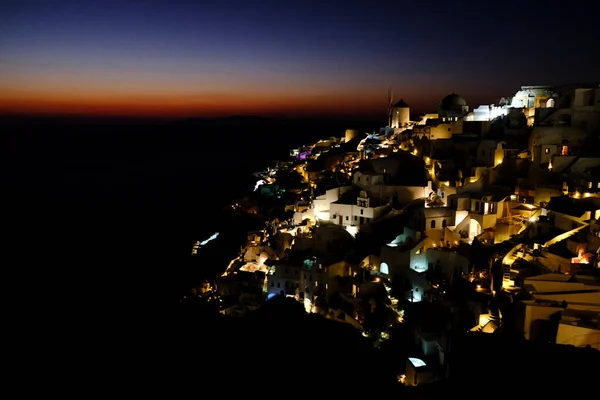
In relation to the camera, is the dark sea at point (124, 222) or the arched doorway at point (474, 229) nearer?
the arched doorway at point (474, 229)

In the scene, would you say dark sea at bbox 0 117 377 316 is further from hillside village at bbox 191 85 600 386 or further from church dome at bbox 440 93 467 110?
church dome at bbox 440 93 467 110

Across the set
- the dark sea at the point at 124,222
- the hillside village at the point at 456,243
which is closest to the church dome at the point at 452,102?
the hillside village at the point at 456,243

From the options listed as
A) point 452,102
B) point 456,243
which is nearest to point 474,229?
point 456,243

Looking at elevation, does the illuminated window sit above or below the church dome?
below

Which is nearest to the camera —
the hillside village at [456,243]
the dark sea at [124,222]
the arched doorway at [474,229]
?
the hillside village at [456,243]

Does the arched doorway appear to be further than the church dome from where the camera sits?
No

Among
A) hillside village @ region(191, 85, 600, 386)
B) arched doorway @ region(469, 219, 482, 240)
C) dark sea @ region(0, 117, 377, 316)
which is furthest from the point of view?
dark sea @ region(0, 117, 377, 316)

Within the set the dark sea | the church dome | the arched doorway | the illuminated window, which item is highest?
the church dome

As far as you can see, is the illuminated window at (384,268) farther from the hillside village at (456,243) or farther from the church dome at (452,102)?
the church dome at (452,102)

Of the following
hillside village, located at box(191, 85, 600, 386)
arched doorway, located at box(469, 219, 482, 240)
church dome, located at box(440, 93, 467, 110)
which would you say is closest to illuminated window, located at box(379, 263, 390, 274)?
hillside village, located at box(191, 85, 600, 386)

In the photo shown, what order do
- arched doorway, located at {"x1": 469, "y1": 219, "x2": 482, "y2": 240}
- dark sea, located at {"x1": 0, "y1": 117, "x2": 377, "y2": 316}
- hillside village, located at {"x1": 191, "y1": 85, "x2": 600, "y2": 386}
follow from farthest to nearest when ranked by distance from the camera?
dark sea, located at {"x1": 0, "y1": 117, "x2": 377, "y2": 316}, arched doorway, located at {"x1": 469, "y1": 219, "x2": 482, "y2": 240}, hillside village, located at {"x1": 191, "y1": 85, "x2": 600, "y2": 386}
